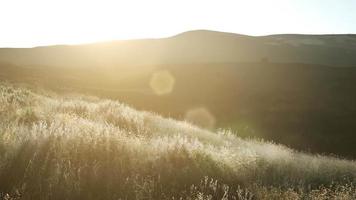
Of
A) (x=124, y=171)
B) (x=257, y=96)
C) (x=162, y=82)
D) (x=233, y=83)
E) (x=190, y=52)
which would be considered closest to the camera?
(x=124, y=171)

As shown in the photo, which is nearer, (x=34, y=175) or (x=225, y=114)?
(x=34, y=175)

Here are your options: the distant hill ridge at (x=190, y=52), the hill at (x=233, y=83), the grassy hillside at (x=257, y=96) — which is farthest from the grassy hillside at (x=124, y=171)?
the distant hill ridge at (x=190, y=52)

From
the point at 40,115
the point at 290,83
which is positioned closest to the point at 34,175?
the point at 40,115

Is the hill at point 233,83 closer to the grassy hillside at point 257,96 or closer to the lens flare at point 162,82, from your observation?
the grassy hillside at point 257,96

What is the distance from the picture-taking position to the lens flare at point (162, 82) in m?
51.3

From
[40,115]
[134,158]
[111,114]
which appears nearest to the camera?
[134,158]

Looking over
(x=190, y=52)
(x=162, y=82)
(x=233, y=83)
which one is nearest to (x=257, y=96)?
(x=233, y=83)

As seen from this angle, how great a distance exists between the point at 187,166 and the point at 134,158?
34.5 inches

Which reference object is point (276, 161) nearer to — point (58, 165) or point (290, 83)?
point (58, 165)

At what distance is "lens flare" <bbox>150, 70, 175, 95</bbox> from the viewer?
51.3m

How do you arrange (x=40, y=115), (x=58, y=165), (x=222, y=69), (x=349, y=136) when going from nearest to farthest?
(x=58, y=165), (x=40, y=115), (x=349, y=136), (x=222, y=69)

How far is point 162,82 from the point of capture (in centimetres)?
5744

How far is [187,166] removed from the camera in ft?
27.1

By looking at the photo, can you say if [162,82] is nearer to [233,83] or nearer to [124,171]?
[233,83]
